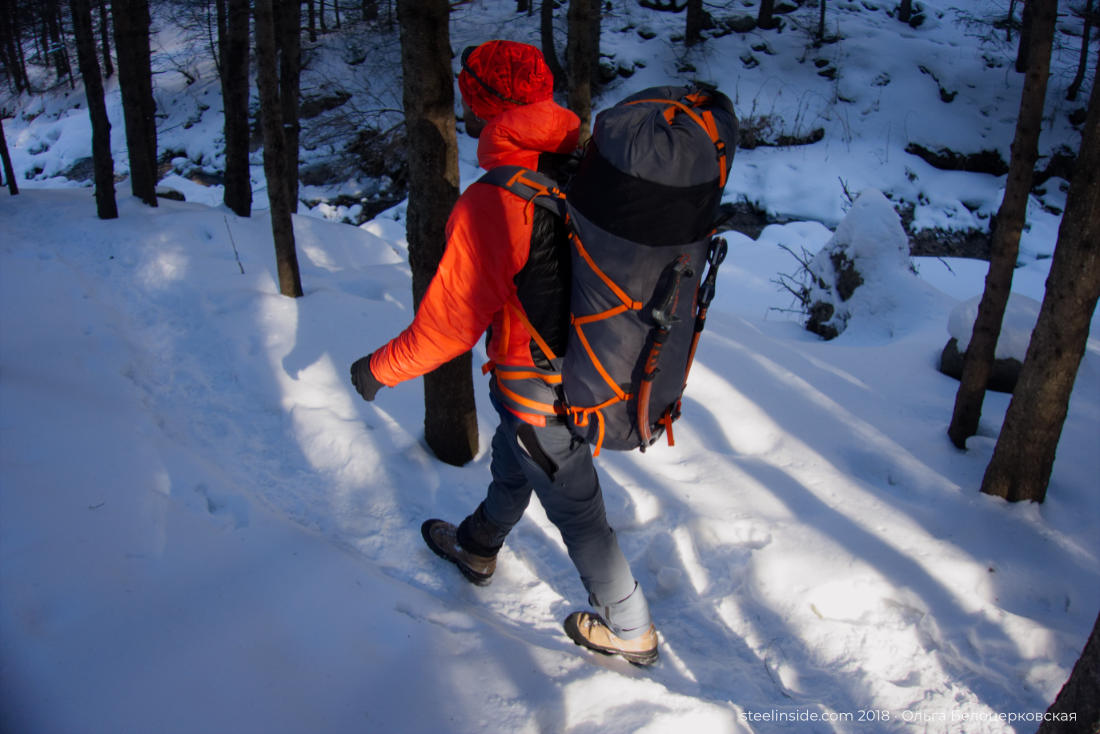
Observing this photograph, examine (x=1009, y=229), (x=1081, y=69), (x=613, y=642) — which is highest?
(x=1081, y=69)

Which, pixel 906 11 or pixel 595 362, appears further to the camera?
pixel 906 11

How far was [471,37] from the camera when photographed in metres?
18.8

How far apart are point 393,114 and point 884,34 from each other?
1392cm

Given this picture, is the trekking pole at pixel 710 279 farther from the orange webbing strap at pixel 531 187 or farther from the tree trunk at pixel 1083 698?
the tree trunk at pixel 1083 698

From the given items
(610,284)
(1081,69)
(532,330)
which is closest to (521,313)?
(532,330)

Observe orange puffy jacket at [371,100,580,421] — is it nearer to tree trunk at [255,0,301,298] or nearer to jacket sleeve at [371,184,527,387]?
jacket sleeve at [371,184,527,387]

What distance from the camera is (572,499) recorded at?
2.15 m

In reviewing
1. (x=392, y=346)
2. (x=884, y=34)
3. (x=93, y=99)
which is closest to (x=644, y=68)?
(x=884, y=34)

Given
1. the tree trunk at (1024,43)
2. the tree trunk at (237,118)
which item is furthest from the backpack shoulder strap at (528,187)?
the tree trunk at (1024,43)

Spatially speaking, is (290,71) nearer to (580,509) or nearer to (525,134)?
(525,134)

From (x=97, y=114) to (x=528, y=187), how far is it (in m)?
8.37

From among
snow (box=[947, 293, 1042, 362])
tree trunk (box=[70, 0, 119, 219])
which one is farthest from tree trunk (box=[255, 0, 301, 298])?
snow (box=[947, 293, 1042, 362])

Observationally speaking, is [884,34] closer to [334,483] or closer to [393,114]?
[393,114]

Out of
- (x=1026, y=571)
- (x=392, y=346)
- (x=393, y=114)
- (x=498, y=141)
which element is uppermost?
(x=498, y=141)
